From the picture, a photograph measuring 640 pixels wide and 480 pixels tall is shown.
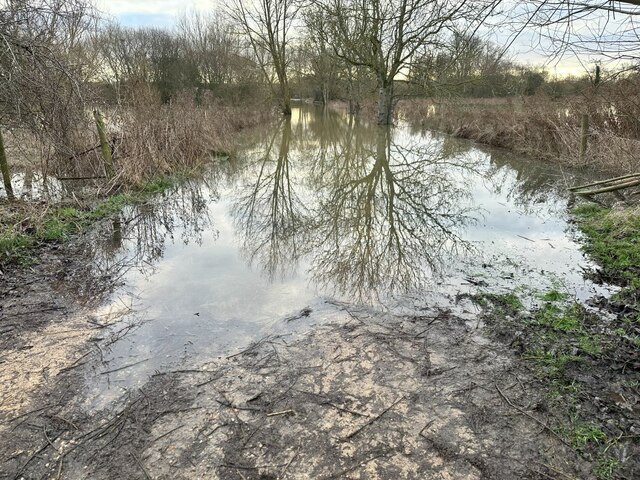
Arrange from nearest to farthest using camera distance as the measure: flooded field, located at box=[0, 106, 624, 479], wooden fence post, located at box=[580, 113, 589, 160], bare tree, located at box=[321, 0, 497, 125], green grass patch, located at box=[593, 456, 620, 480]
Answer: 1. green grass patch, located at box=[593, 456, 620, 480]
2. flooded field, located at box=[0, 106, 624, 479]
3. wooden fence post, located at box=[580, 113, 589, 160]
4. bare tree, located at box=[321, 0, 497, 125]

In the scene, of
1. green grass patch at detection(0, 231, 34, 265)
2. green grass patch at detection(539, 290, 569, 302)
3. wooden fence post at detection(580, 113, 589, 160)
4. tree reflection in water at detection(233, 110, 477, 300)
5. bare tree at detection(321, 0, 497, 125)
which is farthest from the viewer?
bare tree at detection(321, 0, 497, 125)

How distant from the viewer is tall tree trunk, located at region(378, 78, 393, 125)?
2220 centimetres

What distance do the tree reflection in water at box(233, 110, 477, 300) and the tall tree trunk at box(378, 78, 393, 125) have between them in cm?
756

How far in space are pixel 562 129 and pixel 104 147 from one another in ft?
44.1

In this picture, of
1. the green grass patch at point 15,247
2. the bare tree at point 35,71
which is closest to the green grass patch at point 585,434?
the green grass patch at point 15,247

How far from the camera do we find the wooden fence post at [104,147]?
869 centimetres

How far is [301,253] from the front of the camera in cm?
627

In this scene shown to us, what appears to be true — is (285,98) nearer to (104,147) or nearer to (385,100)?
(385,100)

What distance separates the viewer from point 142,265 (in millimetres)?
5738

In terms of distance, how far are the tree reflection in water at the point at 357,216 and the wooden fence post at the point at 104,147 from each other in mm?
2884

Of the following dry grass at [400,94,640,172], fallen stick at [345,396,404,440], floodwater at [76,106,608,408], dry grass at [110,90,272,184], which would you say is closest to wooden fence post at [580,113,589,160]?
dry grass at [400,94,640,172]

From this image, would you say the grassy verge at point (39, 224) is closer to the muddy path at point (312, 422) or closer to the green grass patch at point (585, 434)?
the muddy path at point (312, 422)

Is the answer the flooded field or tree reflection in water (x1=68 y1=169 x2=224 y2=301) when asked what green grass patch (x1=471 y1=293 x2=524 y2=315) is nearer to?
the flooded field

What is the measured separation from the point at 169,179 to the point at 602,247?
9565mm
